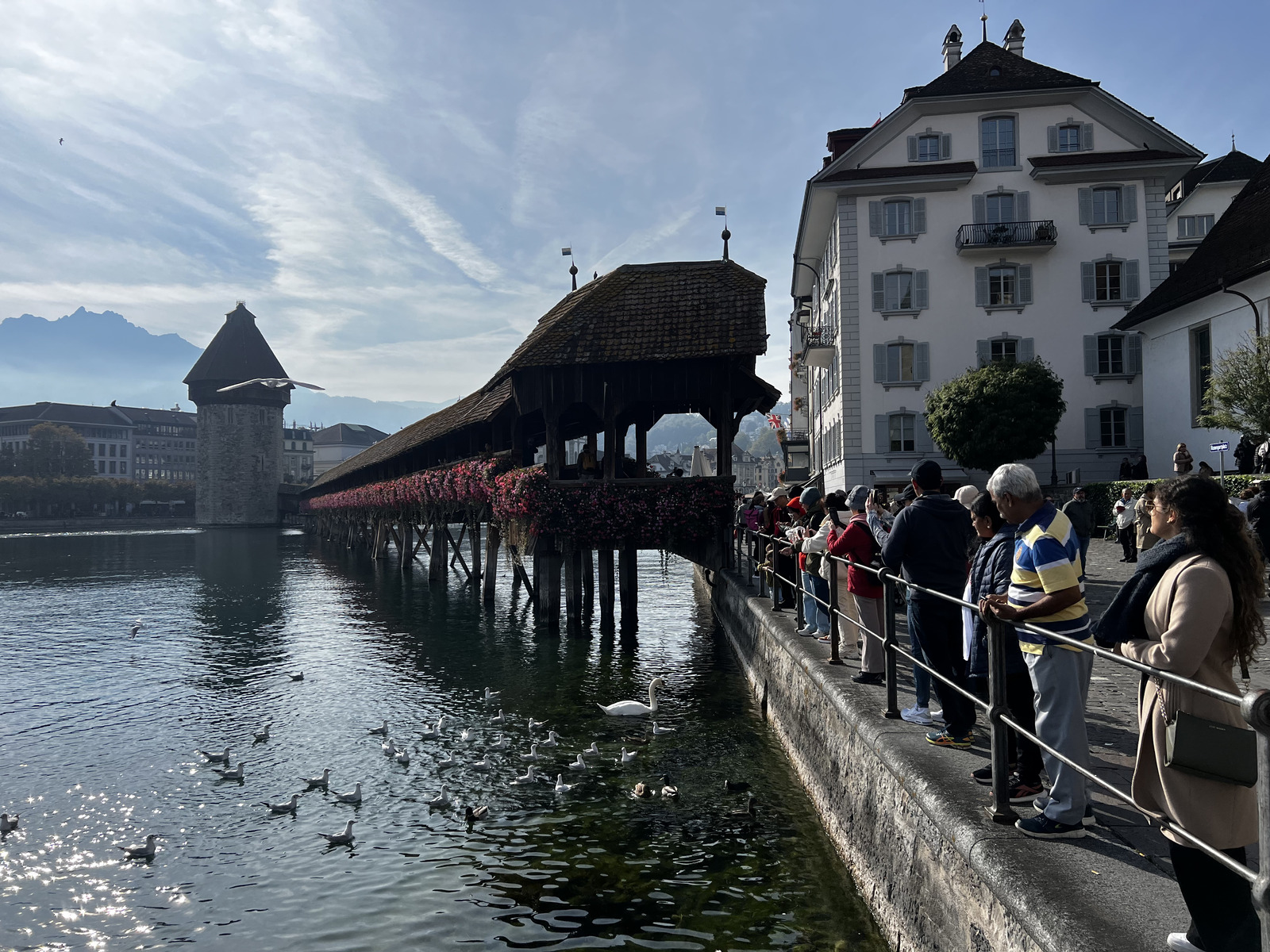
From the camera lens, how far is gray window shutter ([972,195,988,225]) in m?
30.1

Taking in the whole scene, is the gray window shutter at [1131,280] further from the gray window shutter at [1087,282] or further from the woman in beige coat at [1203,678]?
the woman in beige coat at [1203,678]

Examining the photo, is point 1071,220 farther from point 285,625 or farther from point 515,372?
point 285,625

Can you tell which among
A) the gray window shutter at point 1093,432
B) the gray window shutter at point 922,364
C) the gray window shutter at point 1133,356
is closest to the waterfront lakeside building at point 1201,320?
the gray window shutter at point 1093,432

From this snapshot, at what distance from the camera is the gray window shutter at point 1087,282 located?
2973 centimetres

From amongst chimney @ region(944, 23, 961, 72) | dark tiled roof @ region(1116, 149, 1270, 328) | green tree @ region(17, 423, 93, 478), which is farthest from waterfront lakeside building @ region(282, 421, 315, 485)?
dark tiled roof @ region(1116, 149, 1270, 328)

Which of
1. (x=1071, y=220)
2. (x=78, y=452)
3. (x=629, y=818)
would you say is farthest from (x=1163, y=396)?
(x=78, y=452)

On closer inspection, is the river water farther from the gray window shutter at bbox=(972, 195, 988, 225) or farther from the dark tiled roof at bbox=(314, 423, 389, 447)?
the dark tiled roof at bbox=(314, 423, 389, 447)

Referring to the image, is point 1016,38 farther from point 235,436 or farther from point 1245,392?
point 235,436

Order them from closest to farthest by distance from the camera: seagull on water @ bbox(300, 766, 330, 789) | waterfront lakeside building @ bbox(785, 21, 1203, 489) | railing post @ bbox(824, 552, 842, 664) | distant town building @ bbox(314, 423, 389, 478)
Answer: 1. railing post @ bbox(824, 552, 842, 664)
2. seagull on water @ bbox(300, 766, 330, 789)
3. waterfront lakeside building @ bbox(785, 21, 1203, 489)
4. distant town building @ bbox(314, 423, 389, 478)

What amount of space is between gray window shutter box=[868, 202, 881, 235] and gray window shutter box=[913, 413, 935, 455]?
20.7 feet

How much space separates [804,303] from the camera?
47.5 meters

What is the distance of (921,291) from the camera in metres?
30.1

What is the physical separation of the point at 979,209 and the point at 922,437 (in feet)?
25.8

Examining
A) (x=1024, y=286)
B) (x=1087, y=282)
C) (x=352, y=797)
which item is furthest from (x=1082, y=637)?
(x=1087, y=282)
